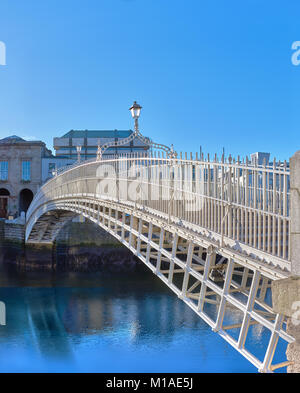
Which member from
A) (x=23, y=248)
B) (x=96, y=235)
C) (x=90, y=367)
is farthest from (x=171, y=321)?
(x=23, y=248)

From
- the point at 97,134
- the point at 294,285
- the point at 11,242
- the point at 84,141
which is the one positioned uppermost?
the point at 97,134

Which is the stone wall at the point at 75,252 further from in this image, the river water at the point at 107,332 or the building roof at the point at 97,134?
the building roof at the point at 97,134

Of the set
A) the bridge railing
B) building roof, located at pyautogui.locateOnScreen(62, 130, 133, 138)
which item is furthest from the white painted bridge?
building roof, located at pyautogui.locateOnScreen(62, 130, 133, 138)

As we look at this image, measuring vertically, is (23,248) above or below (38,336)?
above

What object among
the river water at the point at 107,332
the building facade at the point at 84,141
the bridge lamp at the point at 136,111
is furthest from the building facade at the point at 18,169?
the bridge lamp at the point at 136,111

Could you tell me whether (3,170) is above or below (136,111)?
above

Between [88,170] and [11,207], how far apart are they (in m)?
26.7

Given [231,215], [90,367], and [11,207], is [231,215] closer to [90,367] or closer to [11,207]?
[90,367]

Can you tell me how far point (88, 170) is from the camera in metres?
16.3

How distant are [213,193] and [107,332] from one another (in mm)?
10533

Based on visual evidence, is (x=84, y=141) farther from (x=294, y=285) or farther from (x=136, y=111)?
(x=294, y=285)

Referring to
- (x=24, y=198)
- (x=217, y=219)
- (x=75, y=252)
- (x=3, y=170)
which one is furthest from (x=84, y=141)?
(x=217, y=219)

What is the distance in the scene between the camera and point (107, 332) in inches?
662

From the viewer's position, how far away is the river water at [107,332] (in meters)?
13.8
